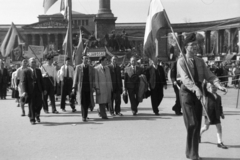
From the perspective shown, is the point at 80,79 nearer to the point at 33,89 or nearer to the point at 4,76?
the point at 33,89

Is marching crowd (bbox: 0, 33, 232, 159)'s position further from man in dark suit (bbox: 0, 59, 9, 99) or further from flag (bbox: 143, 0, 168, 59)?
man in dark suit (bbox: 0, 59, 9, 99)

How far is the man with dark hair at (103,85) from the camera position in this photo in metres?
11.5

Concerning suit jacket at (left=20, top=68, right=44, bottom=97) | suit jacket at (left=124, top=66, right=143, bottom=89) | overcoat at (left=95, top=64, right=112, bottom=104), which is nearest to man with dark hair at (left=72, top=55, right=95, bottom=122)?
overcoat at (left=95, top=64, right=112, bottom=104)

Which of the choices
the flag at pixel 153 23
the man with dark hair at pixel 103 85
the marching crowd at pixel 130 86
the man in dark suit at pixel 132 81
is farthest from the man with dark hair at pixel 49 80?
the flag at pixel 153 23

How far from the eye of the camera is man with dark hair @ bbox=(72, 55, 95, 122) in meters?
11.0

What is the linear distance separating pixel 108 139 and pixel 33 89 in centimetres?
352

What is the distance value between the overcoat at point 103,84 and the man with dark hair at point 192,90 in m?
5.33

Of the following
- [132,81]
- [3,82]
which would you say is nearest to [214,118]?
[132,81]

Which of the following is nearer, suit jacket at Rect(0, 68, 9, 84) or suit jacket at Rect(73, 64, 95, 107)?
suit jacket at Rect(73, 64, 95, 107)

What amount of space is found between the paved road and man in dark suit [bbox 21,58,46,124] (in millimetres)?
341

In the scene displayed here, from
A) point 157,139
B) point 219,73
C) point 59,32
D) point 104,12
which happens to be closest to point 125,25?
point 59,32

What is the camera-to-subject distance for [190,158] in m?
6.19

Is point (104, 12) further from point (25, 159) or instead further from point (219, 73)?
point (25, 159)

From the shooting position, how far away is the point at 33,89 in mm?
10789
